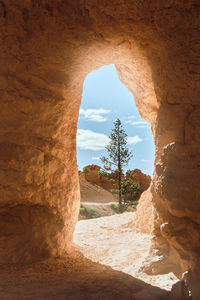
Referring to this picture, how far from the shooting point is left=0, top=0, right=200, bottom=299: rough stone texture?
3.72m

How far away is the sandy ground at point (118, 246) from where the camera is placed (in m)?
3.81

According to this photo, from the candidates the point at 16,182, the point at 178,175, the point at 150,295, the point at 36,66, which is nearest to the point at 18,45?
the point at 36,66

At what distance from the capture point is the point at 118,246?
6336 mm

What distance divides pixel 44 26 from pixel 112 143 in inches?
575

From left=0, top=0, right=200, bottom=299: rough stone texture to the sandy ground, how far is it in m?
0.66

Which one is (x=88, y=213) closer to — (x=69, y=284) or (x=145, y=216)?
(x=145, y=216)

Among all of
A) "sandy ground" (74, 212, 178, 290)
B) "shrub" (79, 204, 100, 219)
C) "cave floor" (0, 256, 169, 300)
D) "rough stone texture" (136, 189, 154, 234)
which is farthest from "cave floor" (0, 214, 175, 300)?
"shrub" (79, 204, 100, 219)

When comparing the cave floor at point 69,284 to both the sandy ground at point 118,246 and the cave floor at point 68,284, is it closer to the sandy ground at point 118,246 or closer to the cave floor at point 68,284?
the cave floor at point 68,284

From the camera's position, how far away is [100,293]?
294 centimetres

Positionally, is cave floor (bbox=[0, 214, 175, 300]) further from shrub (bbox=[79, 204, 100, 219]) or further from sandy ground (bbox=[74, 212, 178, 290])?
shrub (bbox=[79, 204, 100, 219])

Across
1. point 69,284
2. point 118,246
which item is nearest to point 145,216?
point 118,246

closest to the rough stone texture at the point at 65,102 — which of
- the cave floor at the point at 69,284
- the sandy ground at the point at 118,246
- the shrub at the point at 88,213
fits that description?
the cave floor at the point at 69,284

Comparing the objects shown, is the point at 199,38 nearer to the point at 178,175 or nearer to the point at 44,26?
the point at 178,175

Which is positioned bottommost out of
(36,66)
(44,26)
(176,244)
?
(176,244)
